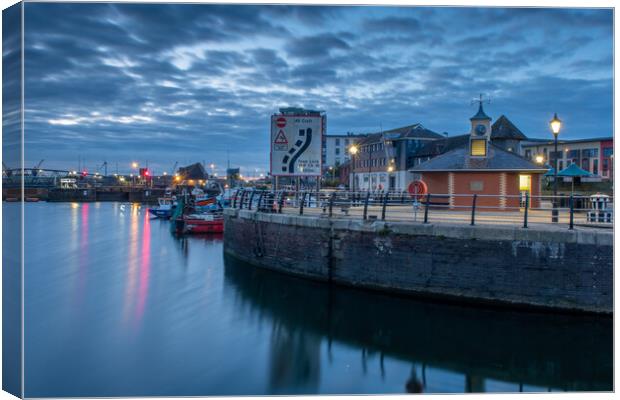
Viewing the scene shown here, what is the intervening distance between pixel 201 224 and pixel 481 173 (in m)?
22.0

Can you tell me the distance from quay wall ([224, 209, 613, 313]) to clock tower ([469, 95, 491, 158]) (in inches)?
252

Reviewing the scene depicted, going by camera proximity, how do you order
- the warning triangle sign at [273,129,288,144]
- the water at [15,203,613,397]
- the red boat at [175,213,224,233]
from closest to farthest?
1. the water at [15,203,613,397]
2. the warning triangle sign at [273,129,288,144]
3. the red boat at [175,213,224,233]

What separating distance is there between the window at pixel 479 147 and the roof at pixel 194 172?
10297 cm

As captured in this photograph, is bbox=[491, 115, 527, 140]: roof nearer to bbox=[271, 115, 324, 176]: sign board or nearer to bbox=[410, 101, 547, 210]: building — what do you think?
bbox=[410, 101, 547, 210]: building

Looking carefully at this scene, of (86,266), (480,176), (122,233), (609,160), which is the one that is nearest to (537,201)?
(480,176)

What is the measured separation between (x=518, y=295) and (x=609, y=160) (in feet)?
133

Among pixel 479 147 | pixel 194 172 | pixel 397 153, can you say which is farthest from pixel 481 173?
pixel 194 172

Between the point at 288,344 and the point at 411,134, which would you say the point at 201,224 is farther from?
the point at 411,134

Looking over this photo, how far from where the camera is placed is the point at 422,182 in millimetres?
18734

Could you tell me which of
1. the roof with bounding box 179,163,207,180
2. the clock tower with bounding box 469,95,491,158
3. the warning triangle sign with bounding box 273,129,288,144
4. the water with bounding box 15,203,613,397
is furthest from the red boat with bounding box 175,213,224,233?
the roof with bounding box 179,163,207,180

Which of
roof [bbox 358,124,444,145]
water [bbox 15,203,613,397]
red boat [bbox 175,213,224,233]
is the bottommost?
water [bbox 15,203,613,397]

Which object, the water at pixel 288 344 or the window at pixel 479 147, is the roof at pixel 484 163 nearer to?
the window at pixel 479 147

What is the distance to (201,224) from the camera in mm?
35281

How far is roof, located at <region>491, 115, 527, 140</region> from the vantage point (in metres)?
40.3
